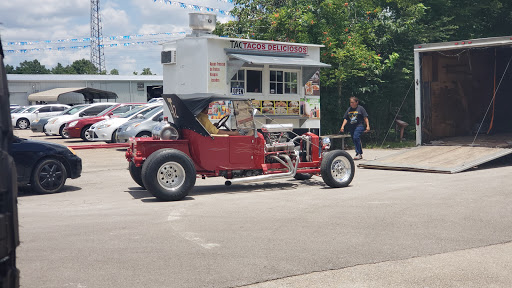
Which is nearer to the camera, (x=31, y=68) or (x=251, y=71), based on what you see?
(x=251, y=71)

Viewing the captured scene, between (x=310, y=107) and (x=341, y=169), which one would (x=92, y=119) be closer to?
(x=310, y=107)

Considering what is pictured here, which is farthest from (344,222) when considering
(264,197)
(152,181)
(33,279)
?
(33,279)

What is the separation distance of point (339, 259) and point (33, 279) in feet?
9.91

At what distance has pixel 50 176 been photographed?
11.4 metres

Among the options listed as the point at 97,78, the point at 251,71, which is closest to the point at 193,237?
the point at 251,71

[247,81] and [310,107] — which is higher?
[247,81]

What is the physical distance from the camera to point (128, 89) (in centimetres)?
5709

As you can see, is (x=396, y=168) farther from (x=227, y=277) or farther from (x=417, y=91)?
(x=227, y=277)

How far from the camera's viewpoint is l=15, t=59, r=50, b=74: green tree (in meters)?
113

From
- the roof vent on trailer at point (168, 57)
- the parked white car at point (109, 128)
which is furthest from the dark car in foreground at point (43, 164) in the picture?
the parked white car at point (109, 128)

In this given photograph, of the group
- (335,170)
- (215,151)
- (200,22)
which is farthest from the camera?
(200,22)

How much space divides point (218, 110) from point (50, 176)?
448cm

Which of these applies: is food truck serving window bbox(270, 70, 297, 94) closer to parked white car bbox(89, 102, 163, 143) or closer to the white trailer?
the white trailer

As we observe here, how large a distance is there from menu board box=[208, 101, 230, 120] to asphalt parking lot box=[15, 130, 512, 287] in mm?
1669
